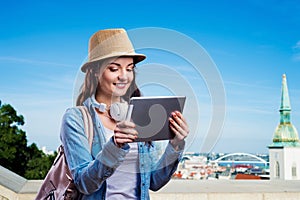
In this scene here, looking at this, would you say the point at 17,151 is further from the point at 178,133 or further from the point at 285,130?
the point at 285,130

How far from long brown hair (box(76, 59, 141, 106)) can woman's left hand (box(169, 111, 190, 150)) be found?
0.19 meters

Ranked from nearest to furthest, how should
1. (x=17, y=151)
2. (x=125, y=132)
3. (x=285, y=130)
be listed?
(x=125, y=132) < (x=17, y=151) < (x=285, y=130)

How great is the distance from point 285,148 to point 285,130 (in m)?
4.18

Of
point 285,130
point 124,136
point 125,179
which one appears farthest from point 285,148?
point 124,136

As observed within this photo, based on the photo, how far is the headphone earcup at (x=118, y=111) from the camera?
150 cm

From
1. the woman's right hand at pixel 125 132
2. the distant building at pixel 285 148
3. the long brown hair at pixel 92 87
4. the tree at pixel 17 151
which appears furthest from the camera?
the distant building at pixel 285 148

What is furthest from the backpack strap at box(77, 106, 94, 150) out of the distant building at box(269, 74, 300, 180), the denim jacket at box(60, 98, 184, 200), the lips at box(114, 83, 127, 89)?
the distant building at box(269, 74, 300, 180)

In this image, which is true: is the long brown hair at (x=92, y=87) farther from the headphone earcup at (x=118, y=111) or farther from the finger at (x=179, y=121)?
the finger at (x=179, y=121)

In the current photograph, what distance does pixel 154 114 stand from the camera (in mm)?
1415

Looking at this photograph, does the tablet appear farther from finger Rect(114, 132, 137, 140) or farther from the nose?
the nose

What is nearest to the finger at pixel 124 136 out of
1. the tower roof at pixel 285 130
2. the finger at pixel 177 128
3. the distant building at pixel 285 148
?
the finger at pixel 177 128

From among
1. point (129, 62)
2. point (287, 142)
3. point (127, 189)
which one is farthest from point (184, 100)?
point (287, 142)

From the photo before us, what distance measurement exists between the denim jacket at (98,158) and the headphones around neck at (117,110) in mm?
31

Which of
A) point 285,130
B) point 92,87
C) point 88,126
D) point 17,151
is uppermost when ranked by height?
point 285,130
